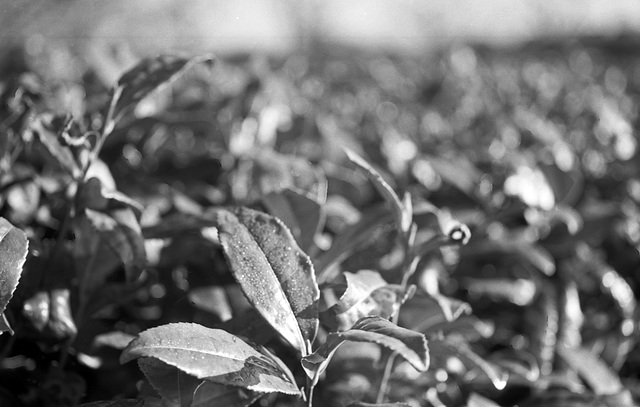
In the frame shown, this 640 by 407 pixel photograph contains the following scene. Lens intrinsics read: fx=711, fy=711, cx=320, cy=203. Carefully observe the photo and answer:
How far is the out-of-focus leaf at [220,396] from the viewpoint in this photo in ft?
2.83

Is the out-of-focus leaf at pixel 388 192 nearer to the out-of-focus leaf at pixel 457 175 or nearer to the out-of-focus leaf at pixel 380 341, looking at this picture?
the out-of-focus leaf at pixel 380 341

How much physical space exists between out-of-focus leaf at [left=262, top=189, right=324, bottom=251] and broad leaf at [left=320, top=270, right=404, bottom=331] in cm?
21

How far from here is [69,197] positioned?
1.23 m

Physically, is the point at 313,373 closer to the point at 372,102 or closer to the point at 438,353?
the point at 438,353

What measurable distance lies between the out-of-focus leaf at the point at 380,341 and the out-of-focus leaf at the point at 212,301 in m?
0.31

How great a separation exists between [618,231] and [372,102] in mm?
1448

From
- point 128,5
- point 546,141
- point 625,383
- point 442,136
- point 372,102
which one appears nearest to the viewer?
point 625,383

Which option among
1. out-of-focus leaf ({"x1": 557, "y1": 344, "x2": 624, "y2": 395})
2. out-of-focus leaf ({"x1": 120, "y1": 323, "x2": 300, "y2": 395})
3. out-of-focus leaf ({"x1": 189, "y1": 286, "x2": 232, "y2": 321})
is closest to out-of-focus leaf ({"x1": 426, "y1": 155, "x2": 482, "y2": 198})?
out-of-focus leaf ({"x1": 557, "y1": 344, "x2": 624, "y2": 395})

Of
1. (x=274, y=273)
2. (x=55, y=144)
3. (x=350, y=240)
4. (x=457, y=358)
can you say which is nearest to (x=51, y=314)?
(x=55, y=144)

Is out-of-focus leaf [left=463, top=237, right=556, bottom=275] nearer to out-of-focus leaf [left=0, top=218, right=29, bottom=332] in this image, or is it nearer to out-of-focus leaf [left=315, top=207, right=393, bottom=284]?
out-of-focus leaf [left=315, top=207, right=393, bottom=284]

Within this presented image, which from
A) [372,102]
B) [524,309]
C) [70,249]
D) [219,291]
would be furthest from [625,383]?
[372,102]

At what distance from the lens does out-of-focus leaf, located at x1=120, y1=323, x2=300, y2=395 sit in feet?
2.50

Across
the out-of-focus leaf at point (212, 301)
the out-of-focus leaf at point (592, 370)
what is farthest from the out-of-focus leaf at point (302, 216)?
the out-of-focus leaf at point (592, 370)

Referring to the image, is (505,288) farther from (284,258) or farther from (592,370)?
(284,258)
